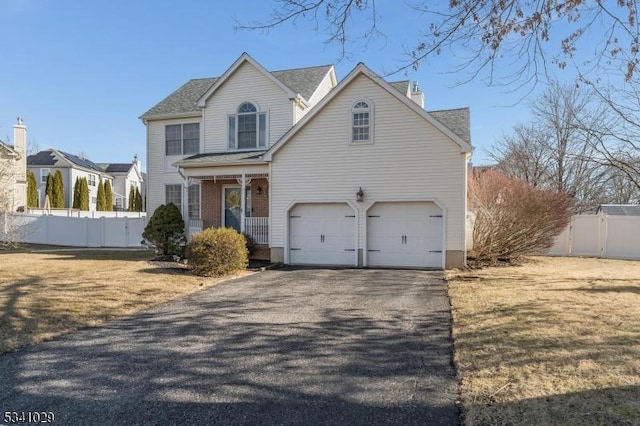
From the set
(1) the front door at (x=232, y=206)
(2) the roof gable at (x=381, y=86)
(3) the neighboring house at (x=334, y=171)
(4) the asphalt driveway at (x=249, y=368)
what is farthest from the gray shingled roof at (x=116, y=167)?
(4) the asphalt driveway at (x=249, y=368)

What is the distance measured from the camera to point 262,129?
17.6 m

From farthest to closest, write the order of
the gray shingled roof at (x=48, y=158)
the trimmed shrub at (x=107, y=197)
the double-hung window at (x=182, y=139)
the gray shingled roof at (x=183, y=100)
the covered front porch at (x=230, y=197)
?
the trimmed shrub at (x=107, y=197) → the gray shingled roof at (x=48, y=158) → the gray shingled roof at (x=183, y=100) → the double-hung window at (x=182, y=139) → the covered front porch at (x=230, y=197)

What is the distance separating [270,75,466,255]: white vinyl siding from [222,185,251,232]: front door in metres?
2.63

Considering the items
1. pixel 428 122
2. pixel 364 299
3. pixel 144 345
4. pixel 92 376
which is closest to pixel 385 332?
pixel 364 299

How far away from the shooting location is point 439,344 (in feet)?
19.1

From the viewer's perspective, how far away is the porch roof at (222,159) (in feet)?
51.8

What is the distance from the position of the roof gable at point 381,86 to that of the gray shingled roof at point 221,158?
4.86 feet

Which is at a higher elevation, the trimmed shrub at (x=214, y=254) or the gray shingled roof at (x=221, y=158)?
the gray shingled roof at (x=221, y=158)

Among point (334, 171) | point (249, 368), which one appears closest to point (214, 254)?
point (334, 171)

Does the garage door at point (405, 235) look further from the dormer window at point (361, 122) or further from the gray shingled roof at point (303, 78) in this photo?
the gray shingled roof at point (303, 78)

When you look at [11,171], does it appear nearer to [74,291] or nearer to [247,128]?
[74,291]

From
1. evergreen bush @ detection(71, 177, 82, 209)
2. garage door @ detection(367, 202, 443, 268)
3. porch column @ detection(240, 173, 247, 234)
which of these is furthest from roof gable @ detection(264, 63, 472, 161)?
evergreen bush @ detection(71, 177, 82, 209)

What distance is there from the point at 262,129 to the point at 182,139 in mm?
4119

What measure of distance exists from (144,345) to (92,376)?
1109mm
